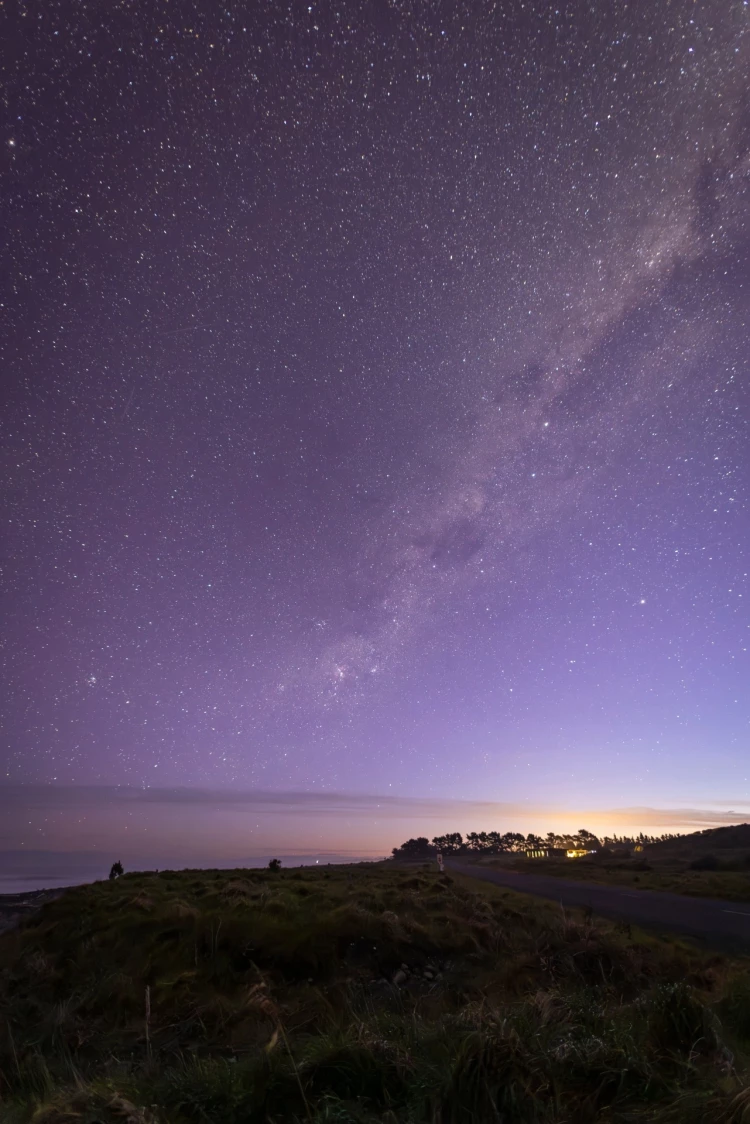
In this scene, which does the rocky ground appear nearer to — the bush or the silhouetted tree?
the bush

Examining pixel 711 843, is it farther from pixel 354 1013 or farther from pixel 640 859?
pixel 354 1013

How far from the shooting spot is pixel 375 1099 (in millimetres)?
4629

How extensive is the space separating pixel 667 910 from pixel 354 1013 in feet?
59.9

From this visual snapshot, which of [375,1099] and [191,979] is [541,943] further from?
[375,1099]

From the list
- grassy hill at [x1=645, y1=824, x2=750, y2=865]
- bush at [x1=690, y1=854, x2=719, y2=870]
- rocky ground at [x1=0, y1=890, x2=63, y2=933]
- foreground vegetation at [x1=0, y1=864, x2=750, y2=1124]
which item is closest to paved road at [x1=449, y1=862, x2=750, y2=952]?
foreground vegetation at [x1=0, y1=864, x2=750, y2=1124]

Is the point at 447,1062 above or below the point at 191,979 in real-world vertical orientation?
above

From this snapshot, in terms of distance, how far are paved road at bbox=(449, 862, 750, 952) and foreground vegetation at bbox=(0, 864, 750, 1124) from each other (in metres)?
2.58

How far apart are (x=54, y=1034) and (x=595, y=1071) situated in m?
7.66

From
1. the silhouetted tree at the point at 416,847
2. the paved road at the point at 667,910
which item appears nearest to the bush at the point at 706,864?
the paved road at the point at 667,910

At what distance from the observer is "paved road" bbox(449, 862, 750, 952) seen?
15706 millimetres

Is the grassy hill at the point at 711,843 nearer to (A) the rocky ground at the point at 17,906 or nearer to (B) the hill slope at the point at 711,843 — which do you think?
(B) the hill slope at the point at 711,843

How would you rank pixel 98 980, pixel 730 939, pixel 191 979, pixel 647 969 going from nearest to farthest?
pixel 647 969 → pixel 191 979 → pixel 98 980 → pixel 730 939

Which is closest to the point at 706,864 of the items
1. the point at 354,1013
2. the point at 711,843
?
the point at 711,843

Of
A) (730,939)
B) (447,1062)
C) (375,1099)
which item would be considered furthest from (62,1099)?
(730,939)
